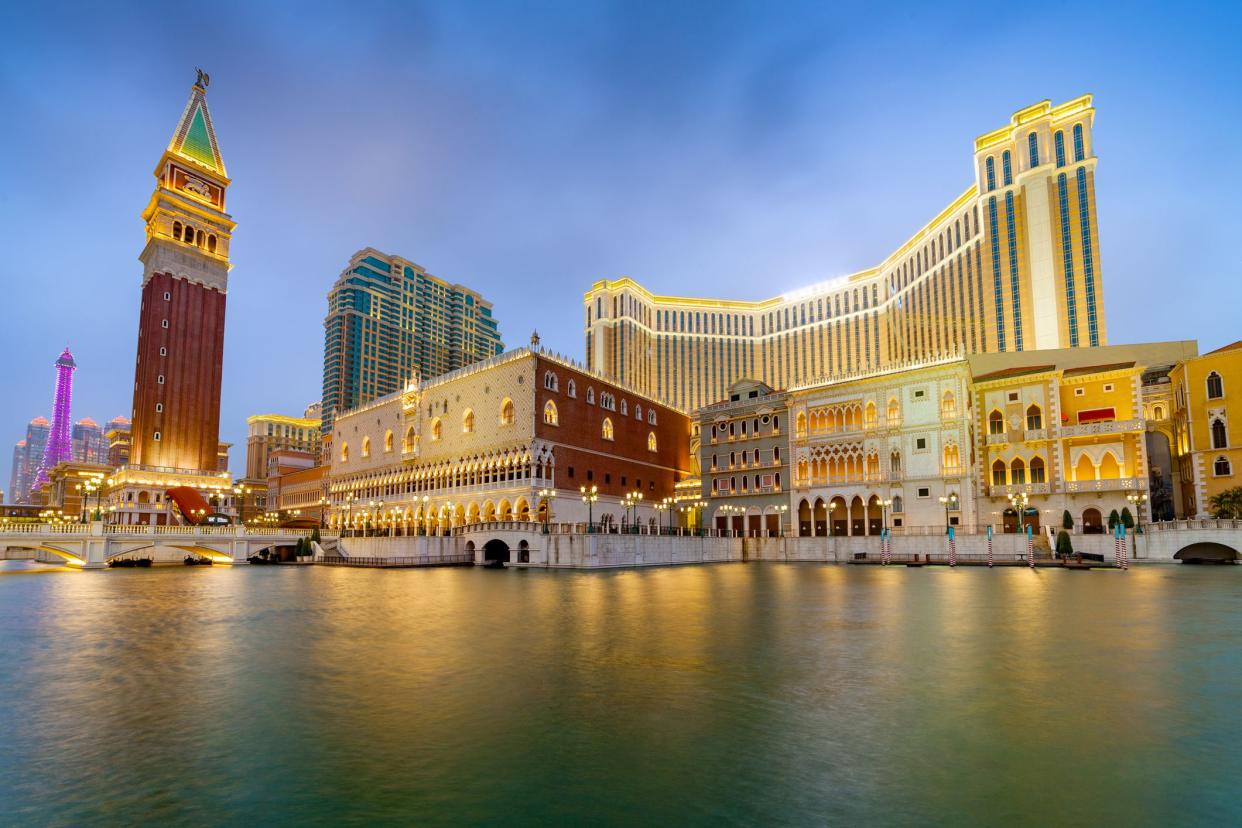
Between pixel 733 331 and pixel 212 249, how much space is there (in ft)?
264

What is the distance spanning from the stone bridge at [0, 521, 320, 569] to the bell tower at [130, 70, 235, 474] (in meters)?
16.4

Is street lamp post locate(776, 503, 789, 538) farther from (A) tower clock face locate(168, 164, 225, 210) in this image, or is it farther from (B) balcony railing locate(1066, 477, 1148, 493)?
(A) tower clock face locate(168, 164, 225, 210)

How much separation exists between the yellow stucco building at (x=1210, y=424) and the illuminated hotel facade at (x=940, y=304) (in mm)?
16861

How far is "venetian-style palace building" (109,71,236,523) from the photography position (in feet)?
231

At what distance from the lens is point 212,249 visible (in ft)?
260

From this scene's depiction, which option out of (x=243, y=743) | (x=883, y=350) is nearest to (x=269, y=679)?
(x=243, y=743)

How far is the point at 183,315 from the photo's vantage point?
245ft

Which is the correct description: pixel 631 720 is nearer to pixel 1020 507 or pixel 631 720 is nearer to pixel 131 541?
pixel 1020 507

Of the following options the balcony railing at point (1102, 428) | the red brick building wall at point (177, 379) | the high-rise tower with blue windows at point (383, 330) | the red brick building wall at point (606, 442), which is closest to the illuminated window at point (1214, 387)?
the balcony railing at point (1102, 428)

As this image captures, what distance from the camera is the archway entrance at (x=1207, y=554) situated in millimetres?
39344

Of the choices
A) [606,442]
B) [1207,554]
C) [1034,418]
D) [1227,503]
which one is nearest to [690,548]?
[606,442]

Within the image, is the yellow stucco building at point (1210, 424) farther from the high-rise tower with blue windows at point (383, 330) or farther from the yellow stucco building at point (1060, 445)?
the high-rise tower with blue windows at point (383, 330)

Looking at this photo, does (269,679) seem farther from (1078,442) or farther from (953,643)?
(1078,442)

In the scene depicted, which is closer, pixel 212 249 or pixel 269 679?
pixel 269 679
